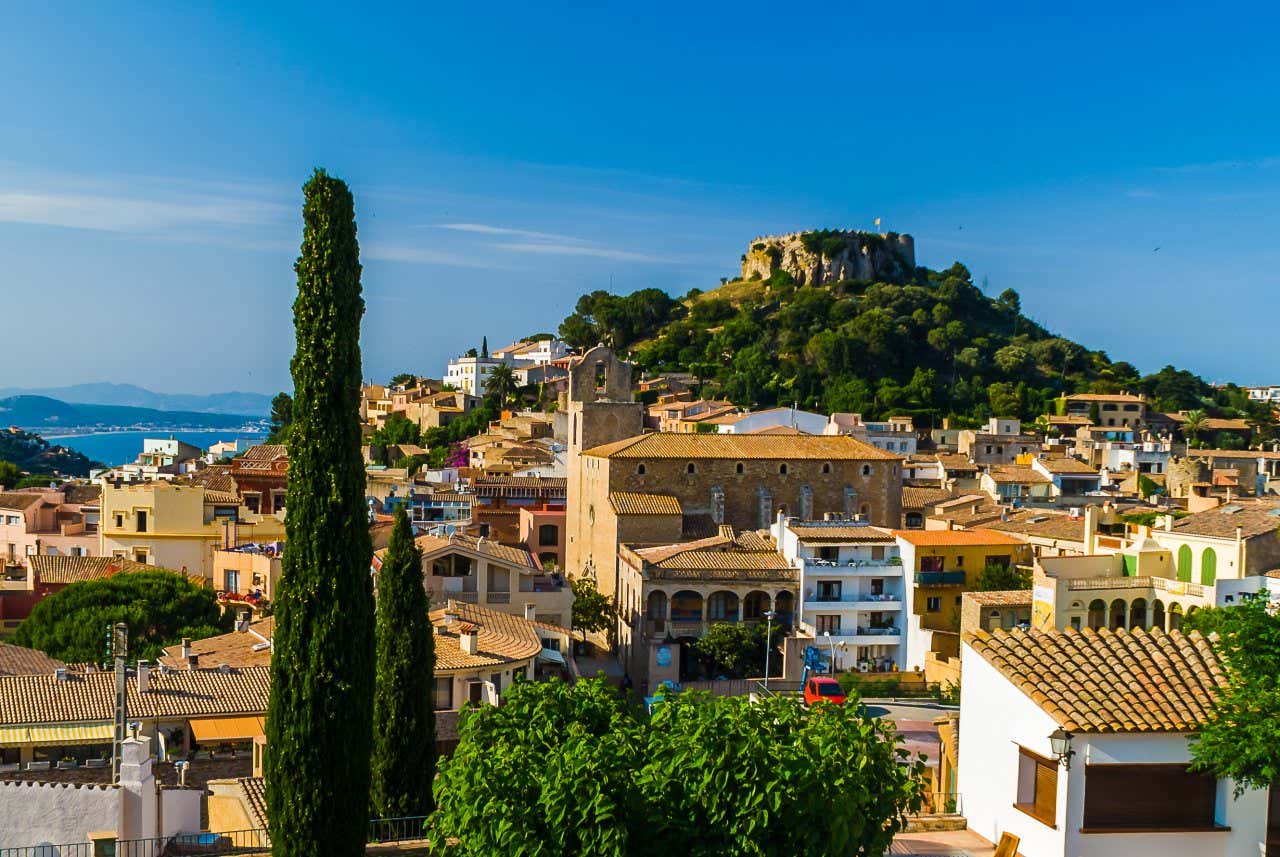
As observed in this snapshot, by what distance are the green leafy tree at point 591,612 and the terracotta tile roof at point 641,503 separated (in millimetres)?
3130

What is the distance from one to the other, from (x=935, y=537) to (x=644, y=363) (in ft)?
233

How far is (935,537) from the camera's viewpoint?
4366 centimetres

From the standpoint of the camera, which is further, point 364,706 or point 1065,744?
point 364,706

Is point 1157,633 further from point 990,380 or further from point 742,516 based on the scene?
point 990,380

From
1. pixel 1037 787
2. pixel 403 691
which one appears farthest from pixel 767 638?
pixel 1037 787

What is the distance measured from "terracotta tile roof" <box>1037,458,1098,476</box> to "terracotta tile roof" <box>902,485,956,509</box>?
274 inches

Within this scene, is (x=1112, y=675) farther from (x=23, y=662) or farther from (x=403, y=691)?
(x=23, y=662)

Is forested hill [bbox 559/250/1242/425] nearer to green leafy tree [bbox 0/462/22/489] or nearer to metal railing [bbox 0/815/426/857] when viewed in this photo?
green leafy tree [bbox 0/462/22/489]

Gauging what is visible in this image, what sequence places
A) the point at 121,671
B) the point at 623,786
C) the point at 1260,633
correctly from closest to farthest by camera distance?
the point at 623,786 < the point at 1260,633 < the point at 121,671

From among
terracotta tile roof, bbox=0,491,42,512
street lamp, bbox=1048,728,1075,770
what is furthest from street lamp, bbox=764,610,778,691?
terracotta tile roof, bbox=0,491,42,512

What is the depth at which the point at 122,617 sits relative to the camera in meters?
35.3

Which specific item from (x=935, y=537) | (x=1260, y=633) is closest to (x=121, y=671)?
(x=1260, y=633)

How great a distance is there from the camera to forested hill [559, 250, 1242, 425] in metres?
101

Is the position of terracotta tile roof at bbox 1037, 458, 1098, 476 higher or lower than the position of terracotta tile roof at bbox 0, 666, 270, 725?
higher
